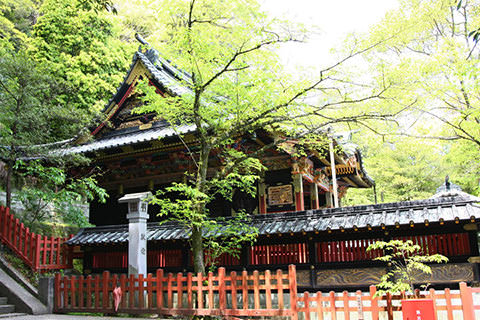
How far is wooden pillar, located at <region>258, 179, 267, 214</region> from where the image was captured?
47.4 ft

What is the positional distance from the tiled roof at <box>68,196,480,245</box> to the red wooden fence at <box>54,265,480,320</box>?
1746 mm

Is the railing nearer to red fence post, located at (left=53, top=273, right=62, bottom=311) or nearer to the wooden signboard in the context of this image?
red fence post, located at (left=53, top=273, right=62, bottom=311)

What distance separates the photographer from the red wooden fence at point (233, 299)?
25.2 feet

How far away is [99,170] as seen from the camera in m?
15.6

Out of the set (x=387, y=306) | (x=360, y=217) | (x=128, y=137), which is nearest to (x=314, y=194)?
(x=360, y=217)

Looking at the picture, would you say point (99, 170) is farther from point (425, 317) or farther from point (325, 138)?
point (425, 317)

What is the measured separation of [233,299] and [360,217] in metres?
4.09

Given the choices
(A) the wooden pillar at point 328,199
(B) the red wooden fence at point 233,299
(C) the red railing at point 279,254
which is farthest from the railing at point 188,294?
(A) the wooden pillar at point 328,199

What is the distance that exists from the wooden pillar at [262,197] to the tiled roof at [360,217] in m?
2.32

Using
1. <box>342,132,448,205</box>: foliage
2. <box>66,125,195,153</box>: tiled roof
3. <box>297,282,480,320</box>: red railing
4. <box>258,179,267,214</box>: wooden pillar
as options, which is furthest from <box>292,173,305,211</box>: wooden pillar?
<box>342,132,448,205</box>: foliage

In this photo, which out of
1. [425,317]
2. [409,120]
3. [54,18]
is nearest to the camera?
[425,317]

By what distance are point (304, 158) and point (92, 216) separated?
890 centimetres

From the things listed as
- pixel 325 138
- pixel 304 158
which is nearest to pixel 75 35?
pixel 304 158

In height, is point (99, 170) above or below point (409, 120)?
below
